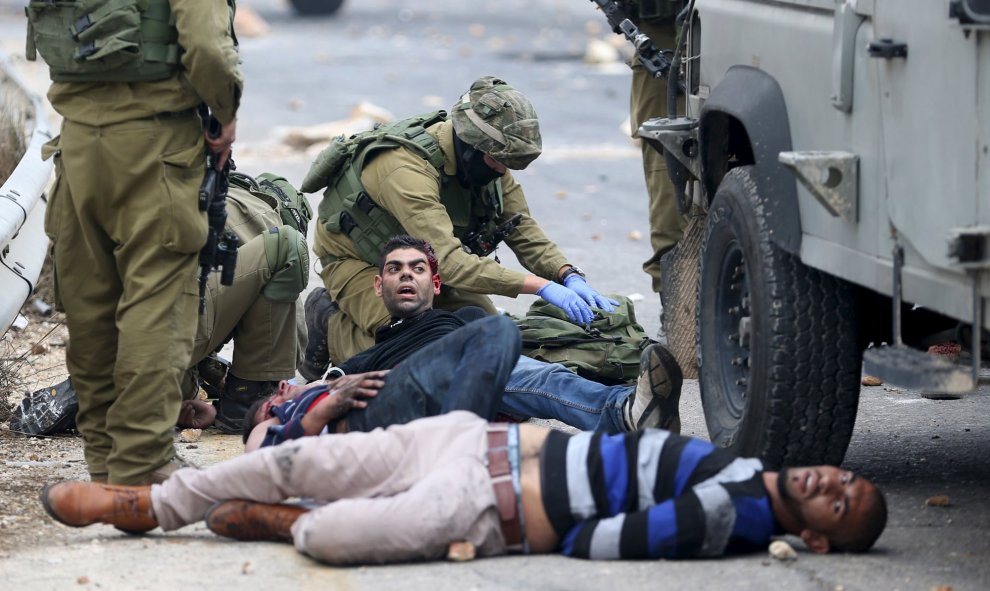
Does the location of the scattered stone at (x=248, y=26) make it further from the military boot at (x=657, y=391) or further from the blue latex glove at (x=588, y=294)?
the military boot at (x=657, y=391)

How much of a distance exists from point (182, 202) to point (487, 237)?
205 cm

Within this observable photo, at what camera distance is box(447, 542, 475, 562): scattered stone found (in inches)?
146

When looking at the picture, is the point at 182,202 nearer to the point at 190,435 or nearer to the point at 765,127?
the point at 190,435

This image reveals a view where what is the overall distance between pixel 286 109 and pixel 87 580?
11.7 m

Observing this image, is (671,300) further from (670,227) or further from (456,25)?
(456,25)

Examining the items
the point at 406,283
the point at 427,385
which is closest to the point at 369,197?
the point at 406,283

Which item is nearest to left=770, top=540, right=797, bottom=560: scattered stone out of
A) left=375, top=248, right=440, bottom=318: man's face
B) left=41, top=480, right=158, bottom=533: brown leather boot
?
left=41, top=480, right=158, bottom=533: brown leather boot

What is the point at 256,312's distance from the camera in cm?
555

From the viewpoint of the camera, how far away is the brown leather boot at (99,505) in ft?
12.8

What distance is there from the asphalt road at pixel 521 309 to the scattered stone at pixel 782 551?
21 millimetres

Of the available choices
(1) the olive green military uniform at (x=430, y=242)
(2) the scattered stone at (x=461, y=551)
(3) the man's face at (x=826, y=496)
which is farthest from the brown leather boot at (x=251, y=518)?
(1) the olive green military uniform at (x=430, y=242)

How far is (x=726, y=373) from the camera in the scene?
465 centimetres

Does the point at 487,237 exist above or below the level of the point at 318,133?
above

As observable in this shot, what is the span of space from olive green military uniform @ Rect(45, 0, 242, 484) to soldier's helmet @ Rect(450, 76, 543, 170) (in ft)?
5.16
